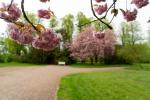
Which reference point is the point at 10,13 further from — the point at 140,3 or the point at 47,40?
the point at 140,3

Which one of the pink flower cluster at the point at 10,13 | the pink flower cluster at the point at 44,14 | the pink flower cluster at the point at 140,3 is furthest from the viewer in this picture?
the pink flower cluster at the point at 140,3

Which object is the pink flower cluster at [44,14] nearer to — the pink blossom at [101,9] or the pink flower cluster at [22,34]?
the pink flower cluster at [22,34]

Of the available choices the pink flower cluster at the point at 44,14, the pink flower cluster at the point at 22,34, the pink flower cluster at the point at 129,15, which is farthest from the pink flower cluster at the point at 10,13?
the pink flower cluster at the point at 129,15

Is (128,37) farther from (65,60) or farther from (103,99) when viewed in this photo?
(103,99)

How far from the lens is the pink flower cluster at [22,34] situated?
2191 millimetres

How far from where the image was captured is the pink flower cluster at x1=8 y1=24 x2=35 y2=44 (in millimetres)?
2191

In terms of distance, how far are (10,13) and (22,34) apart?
140 mm

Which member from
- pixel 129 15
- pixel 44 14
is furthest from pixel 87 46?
pixel 44 14

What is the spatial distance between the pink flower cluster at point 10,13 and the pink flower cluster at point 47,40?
0.18 m

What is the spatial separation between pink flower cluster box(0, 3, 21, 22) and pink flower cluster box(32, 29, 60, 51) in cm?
18

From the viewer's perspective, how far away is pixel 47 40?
2.21 m

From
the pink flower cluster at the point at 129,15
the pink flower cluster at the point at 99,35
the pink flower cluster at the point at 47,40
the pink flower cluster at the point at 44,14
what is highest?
the pink flower cluster at the point at 129,15

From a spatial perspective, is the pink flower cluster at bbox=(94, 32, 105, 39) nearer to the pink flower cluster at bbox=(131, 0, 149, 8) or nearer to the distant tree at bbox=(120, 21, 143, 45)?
the pink flower cluster at bbox=(131, 0, 149, 8)

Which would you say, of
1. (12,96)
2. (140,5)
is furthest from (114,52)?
(140,5)
